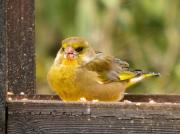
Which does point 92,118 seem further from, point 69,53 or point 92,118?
point 69,53

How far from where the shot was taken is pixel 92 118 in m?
3.69

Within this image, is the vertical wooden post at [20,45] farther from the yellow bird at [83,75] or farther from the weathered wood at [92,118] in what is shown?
the weathered wood at [92,118]

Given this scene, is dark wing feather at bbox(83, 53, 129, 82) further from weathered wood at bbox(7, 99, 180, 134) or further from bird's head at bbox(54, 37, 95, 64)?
weathered wood at bbox(7, 99, 180, 134)

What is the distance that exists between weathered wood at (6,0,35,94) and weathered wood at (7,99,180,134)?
1.01m

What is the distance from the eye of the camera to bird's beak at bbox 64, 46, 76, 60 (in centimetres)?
481

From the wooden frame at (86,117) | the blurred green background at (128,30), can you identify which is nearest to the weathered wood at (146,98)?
the wooden frame at (86,117)

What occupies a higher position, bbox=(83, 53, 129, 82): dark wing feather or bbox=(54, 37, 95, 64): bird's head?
bbox=(54, 37, 95, 64): bird's head

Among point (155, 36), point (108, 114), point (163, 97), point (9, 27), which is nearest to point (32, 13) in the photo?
point (9, 27)

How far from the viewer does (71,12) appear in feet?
20.8

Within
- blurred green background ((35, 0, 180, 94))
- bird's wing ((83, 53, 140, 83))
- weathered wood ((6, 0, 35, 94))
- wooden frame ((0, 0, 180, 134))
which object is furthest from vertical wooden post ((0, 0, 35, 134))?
blurred green background ((35, 0, 180, 94))

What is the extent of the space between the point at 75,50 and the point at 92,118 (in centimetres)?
126

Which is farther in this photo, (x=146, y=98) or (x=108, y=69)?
A: (x=108, y=69)

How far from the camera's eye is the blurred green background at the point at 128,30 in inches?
249

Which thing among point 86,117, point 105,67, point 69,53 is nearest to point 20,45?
point 69,53
